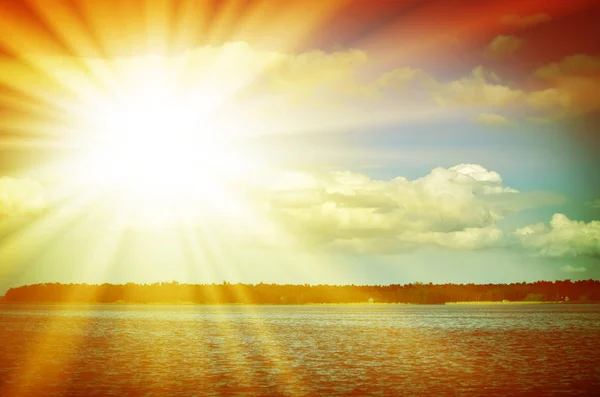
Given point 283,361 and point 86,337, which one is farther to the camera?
point 86,337

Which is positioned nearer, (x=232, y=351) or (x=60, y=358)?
(x=60, y=358)

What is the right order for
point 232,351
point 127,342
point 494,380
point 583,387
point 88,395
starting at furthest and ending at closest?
point 127,342 → point 232,351 → point 494,380 → point 583,387 → point 88,395

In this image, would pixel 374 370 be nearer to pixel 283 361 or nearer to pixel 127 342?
pixel 283 361

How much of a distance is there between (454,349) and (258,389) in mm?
47678

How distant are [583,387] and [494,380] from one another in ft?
26.4

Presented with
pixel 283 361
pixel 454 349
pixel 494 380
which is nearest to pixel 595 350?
pixel 454 349

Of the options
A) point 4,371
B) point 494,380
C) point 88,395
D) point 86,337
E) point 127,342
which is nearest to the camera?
point 88,395

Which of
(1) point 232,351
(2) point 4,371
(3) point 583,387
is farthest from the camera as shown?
(1) point 232,351

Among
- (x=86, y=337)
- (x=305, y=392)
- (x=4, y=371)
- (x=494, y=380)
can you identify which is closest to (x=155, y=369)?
(x=4, y=371)

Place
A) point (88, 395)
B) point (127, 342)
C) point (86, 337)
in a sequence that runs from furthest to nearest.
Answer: point (86, 337)
point (127, 342)
point (88, 395)

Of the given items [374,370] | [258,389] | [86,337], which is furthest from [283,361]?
[86,337]

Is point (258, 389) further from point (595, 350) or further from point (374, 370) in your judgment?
point (595, 350)

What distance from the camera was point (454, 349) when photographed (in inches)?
3647

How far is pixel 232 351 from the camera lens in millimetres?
88375
